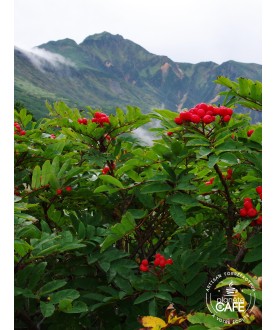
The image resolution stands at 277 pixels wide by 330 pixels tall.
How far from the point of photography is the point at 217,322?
161 centimetres

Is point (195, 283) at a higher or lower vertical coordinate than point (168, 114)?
lower

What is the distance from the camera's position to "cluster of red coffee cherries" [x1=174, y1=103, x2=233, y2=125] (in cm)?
195

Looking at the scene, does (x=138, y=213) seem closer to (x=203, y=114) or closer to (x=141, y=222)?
(x=141, y=222)

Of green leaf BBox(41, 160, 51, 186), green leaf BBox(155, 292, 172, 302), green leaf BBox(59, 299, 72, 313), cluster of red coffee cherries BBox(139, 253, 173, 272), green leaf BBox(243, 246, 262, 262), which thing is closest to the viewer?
green leaf BBox(243, 246, 262, 262)

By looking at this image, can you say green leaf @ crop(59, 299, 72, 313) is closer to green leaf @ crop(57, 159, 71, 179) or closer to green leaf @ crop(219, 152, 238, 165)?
→ green leaf @ crop(57, 159, 71, 179)

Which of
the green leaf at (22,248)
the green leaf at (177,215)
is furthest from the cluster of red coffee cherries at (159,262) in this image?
the green leaf at (22,248)

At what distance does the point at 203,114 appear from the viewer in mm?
1978

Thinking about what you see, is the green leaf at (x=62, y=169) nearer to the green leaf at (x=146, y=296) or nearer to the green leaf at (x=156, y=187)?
the green leaf at (x=156, y=187)

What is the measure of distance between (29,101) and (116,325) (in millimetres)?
141410

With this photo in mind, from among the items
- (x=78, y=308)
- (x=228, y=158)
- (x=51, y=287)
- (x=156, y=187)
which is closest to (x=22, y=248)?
(x=51, y=287)

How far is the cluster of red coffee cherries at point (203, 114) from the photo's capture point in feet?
6.41

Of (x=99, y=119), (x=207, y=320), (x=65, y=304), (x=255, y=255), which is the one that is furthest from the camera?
(x=99, y=119)

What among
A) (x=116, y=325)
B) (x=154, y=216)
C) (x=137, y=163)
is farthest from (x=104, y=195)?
(x=116, y=325)

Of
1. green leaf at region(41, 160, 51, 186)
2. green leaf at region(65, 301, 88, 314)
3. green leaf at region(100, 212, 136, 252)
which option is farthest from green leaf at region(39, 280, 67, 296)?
green leaf at region(41, 160, 51, 186)
